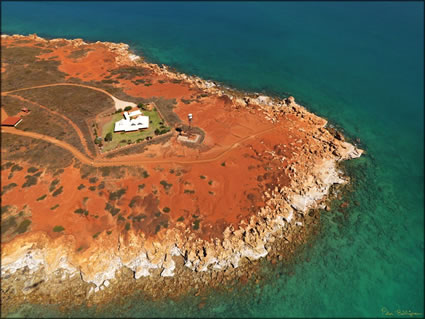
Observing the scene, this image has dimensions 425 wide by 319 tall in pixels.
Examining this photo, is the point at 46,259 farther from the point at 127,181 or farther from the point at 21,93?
the point at 21,93

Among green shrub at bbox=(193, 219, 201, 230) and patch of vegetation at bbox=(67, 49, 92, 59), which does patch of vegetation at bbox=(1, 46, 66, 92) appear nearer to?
patch of vegetation at bbox=(67, 49, 92, 59)

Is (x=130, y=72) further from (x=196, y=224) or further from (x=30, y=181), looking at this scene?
(x=196, y=224)

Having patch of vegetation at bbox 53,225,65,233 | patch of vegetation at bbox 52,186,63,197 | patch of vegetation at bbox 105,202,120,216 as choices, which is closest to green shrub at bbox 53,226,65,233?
patch of vegetation at bbox 53,225,65,233

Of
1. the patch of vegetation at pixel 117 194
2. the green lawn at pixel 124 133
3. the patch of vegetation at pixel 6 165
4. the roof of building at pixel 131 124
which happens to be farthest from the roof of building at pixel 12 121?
the patch of vegetation at pixel 117 194

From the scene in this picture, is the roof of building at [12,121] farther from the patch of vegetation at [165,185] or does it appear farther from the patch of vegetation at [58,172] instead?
the patch of vegetation at [165,185]

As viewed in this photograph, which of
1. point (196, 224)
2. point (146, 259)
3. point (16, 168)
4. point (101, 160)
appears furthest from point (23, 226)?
point (196, 224)

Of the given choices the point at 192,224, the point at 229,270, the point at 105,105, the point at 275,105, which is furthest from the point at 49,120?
the point at 275,105

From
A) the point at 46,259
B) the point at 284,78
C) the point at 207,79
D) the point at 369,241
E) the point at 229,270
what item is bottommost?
the point at 46,259

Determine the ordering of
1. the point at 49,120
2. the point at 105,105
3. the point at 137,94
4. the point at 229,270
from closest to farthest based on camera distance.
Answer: the point at 229,270, the point at 49,120, the point at 105,105, the point at 137,94
